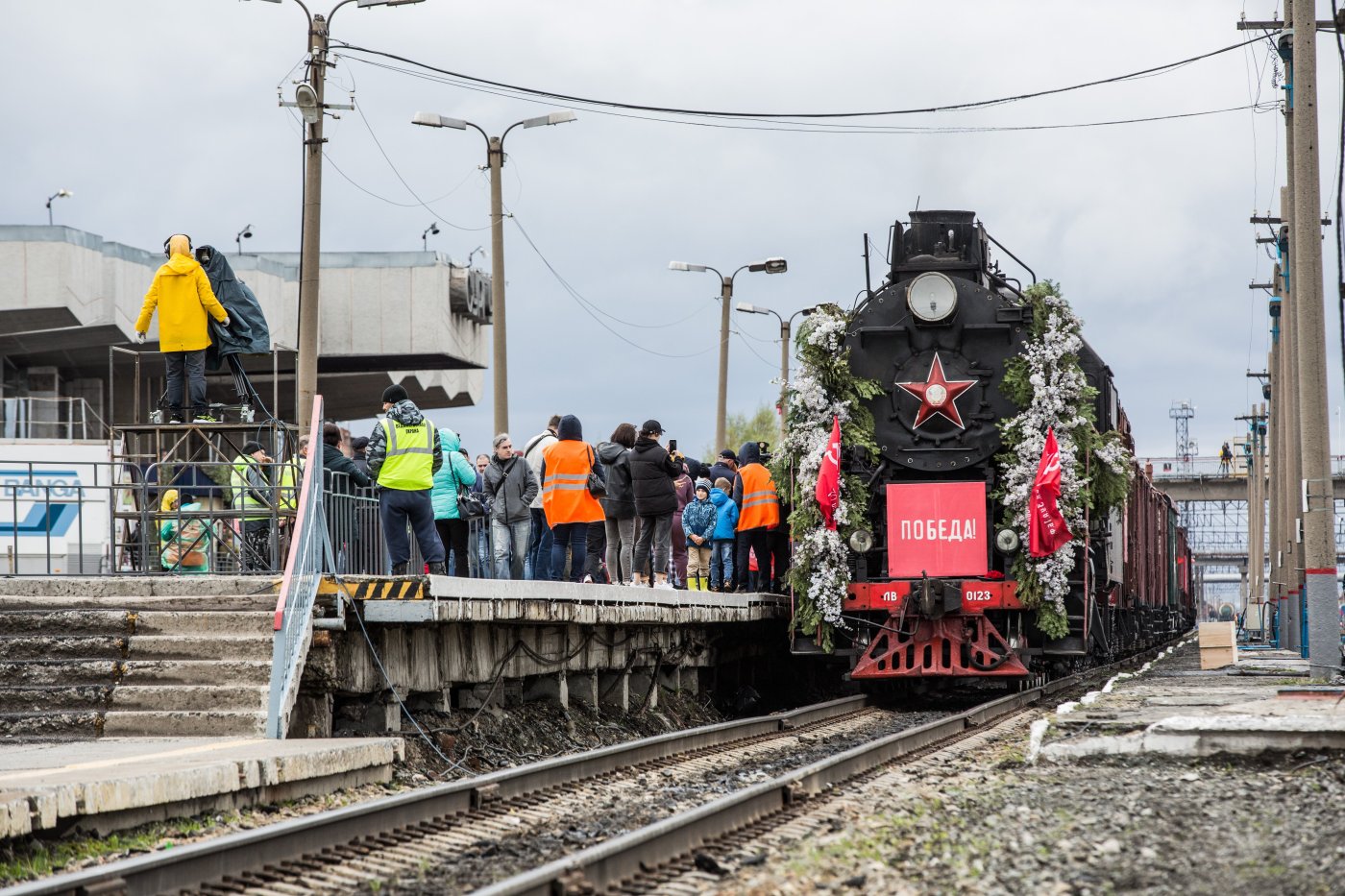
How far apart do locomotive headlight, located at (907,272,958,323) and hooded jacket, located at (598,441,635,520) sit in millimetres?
3507

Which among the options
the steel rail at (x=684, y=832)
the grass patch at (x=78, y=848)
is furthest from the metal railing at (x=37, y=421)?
the grass patch at (x=78, y=848)

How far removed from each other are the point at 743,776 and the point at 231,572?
5.02 meters

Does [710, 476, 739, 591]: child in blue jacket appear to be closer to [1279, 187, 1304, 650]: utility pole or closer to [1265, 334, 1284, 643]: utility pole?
[1279, 187, 1304, 650]: utility pole

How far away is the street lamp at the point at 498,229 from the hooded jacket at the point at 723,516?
139 inches

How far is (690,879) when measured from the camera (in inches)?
269

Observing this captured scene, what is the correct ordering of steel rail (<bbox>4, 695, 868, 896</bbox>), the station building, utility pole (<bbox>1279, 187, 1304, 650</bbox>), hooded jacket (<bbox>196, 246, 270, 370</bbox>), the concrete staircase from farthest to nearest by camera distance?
1. the station building
2. utility pole (<bbox>1279, 187, 1304, 650</bbox>)
3. hooded jacket (<bbox>196, 246, 270, 370</bbox>)
4. the concrete staircase
5. steel rail (<bbox>4, 695, 868, 896</bbox>)

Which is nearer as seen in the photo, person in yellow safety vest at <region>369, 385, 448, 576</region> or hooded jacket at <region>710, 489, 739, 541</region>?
person in yellow safety vest at <region>369, 385, 448, 576</region>

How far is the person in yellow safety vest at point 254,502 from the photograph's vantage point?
13.0 m

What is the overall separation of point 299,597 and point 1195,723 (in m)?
5.83

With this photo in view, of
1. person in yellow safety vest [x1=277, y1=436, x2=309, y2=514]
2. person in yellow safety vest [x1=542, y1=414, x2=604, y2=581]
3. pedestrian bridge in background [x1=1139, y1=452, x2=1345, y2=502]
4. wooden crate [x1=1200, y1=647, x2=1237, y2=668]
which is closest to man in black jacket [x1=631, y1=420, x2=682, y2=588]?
person in yellow safety vest [x1=542, y1=414, x2=604, y2=581]

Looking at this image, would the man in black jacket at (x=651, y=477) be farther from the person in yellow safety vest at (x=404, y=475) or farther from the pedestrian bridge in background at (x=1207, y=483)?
the pedestrian bridge in background at (x=1207, y=483)

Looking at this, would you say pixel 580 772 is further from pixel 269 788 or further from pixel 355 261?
pixel 355 261

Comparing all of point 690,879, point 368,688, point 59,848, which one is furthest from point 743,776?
point 59,848

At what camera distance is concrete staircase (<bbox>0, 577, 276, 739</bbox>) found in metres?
10.4
